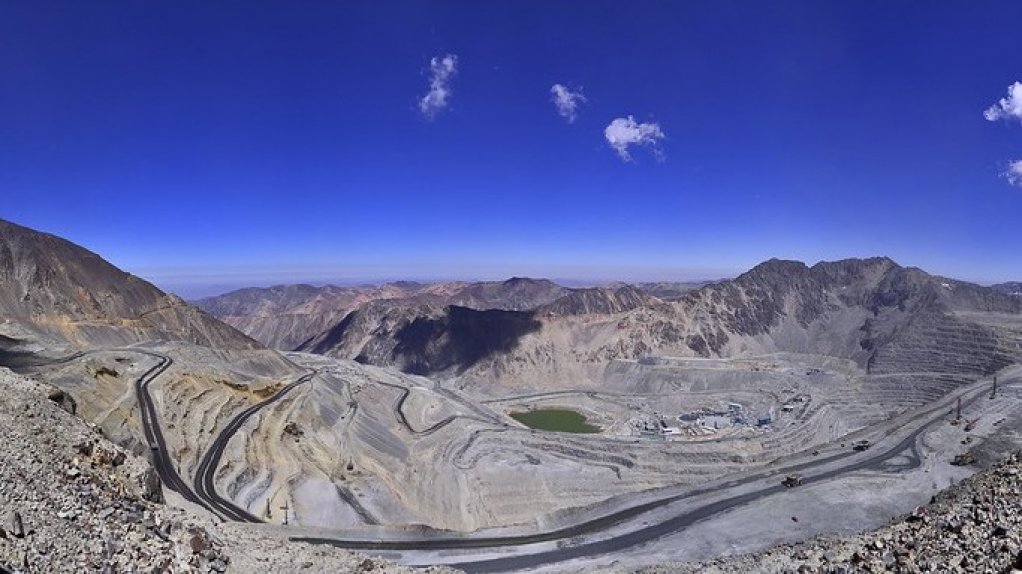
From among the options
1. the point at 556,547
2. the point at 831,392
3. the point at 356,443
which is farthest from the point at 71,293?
the point at 831,392

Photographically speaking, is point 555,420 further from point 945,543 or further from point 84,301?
point 945,543

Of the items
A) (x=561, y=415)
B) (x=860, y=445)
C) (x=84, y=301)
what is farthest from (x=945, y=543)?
(x=84, y=301)

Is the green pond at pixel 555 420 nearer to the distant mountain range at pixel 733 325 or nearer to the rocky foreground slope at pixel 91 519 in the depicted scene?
the distant mountain range at pixel 733 325

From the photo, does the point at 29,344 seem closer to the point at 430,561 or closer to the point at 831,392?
the point at 430,561

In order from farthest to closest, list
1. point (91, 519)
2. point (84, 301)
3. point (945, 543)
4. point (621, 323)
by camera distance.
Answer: point (621, 323)
point (84, 301)
point (91, 519)
point (945, 543)

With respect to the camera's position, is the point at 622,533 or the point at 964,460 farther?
the point at 964,460

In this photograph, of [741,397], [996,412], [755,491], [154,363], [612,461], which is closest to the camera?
[755,491]

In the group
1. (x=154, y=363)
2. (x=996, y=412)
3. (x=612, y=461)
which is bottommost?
(x=612, y=461)
